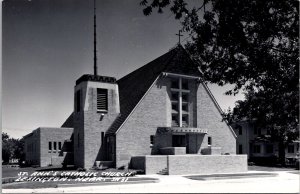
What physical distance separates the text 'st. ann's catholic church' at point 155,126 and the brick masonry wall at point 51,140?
782 mm

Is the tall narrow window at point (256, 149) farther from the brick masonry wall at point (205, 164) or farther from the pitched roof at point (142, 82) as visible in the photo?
the pitched roof at point (142, 82)

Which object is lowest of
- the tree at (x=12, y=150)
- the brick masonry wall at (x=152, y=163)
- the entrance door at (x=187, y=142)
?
the tree at (x=12, y=150)

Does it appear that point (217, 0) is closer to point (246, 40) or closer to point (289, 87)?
point (246, 40)

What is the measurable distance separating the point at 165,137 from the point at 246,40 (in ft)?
84.2

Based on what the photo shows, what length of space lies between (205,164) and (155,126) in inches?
259

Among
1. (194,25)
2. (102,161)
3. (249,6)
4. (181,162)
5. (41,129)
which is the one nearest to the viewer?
(249,6)

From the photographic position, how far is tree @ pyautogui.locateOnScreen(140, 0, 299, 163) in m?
11.4

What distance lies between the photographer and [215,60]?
13.3 metres

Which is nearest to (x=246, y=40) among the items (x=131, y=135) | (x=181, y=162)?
(x=181, y=162)

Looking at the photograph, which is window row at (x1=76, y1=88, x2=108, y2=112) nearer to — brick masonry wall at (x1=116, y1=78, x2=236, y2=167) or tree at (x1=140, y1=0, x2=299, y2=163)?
brick masonry wall at (x1=116, y1=78, x2=236, y2=167)

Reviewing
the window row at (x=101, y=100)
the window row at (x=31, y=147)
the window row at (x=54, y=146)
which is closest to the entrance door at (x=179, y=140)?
the window row at (x=101, y=100)

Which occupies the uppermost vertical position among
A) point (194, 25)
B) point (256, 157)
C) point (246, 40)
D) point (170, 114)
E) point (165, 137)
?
point (194, 25)

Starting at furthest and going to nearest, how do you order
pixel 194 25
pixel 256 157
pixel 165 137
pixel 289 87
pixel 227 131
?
pixel 256 157, pixel 227 131, pixel 165 137, pixel 194 25, pixel 289 87

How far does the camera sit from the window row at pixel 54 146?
4406 cm
